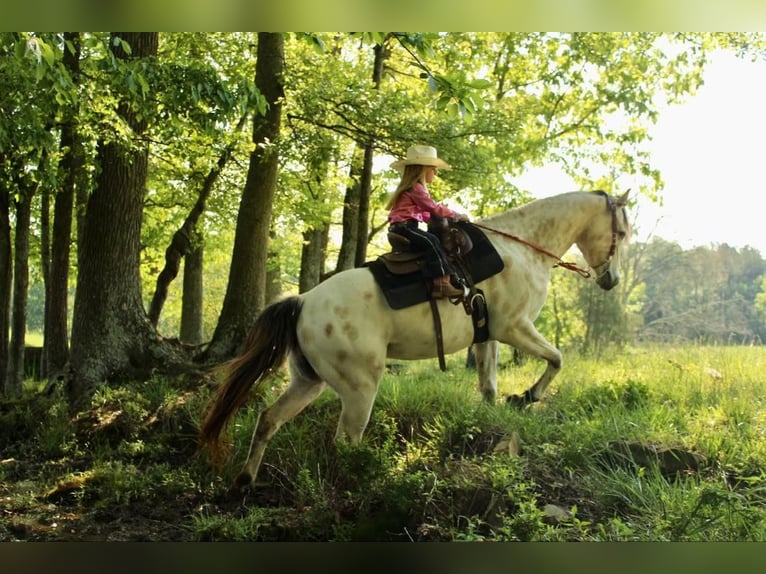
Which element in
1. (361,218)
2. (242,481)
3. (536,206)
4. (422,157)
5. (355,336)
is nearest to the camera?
(355,336)

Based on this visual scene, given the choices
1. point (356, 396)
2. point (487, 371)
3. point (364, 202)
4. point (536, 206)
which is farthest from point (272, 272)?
point (356, 396)

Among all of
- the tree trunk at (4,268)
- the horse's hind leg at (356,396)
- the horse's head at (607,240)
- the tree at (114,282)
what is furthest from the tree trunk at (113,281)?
the horse's head at (607,240)

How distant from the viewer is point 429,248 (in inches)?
201

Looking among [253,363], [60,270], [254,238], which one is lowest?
[253,363]

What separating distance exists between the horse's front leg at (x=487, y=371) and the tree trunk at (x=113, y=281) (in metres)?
3.92

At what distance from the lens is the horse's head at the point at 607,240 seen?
604 cm

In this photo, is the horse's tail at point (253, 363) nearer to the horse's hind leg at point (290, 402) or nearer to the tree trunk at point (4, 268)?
the horse's hind leg at point (290, 402)

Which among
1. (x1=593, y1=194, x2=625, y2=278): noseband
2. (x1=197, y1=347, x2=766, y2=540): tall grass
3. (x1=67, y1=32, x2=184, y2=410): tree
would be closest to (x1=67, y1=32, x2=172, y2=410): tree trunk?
(x1=67, y1=32, x2=184, y2=410): tree

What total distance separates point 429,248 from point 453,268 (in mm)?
262

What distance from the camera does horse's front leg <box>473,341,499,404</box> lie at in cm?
618

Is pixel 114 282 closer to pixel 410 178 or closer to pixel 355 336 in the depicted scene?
pixel 355 336

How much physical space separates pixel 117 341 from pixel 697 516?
6416 millimetres
